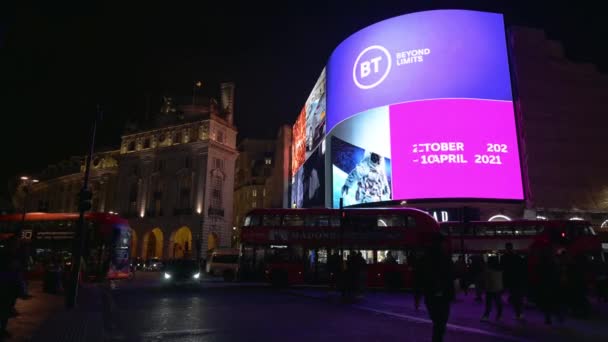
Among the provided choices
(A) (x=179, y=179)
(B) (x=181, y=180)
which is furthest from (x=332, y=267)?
(A) (x=179, y=179)

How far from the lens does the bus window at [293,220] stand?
68.9ft

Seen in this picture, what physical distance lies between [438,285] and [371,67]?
35.0 meters

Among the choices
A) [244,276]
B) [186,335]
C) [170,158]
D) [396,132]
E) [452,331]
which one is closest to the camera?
[186,335]

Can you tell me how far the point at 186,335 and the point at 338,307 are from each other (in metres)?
6.41

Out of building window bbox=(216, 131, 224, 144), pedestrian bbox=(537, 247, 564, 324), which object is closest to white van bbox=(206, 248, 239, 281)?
pedestrian bbox=(537, 247, 564, 324)

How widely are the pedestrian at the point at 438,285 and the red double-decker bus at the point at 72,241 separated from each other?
855 inches

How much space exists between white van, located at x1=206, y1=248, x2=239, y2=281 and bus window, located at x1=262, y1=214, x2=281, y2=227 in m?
8.59

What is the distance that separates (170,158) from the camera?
55562 mm

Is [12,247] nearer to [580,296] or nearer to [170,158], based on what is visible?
[580,296]

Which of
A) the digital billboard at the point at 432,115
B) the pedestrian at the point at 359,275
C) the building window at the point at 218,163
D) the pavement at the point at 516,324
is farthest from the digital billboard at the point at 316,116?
the pavement at the point at 516,324

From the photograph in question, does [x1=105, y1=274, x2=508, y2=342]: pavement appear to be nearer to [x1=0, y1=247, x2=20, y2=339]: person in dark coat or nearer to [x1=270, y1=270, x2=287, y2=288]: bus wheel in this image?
[x1=0, y1=247, x2=20, y2=339]: person in dark coat

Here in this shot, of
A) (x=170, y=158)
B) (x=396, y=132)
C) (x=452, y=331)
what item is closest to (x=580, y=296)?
(x=452, y=331)

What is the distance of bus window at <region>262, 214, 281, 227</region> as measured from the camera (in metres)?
21.1

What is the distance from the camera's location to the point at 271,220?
21109 millimetres
